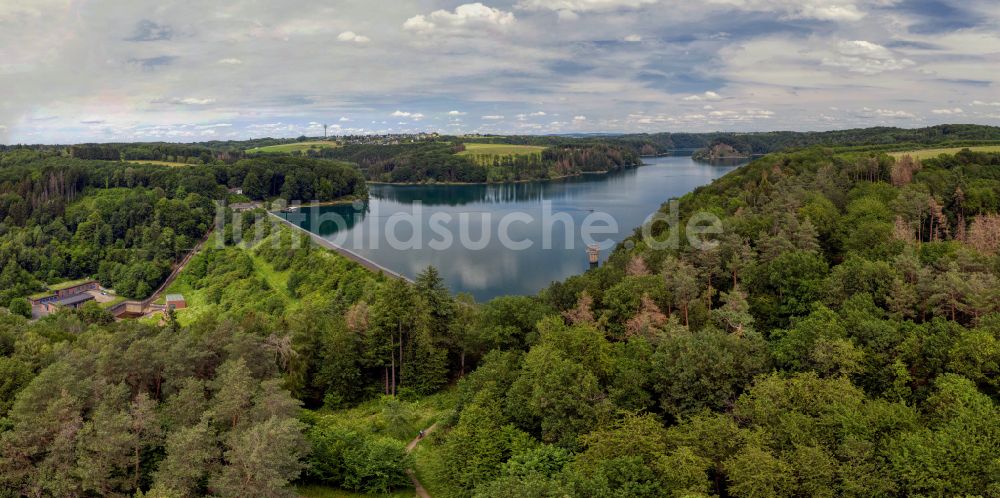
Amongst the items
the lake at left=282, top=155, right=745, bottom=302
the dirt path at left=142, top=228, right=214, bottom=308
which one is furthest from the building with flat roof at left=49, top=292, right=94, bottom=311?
the lake at left=282, top=155, right=745, bottom=302

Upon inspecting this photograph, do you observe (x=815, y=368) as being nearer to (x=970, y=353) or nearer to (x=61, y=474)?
(x=970, y=353)

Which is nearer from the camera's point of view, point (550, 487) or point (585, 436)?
point (550, 487)

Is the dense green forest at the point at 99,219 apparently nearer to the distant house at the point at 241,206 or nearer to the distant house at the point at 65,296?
the distant house at the point at 65,296

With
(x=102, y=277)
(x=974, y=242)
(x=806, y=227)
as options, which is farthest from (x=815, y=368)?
(x=102, y=277)

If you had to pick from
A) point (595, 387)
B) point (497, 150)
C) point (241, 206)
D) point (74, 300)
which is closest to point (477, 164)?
point (497, 150)

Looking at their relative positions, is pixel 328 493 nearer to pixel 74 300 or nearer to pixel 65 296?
pixel 74 300

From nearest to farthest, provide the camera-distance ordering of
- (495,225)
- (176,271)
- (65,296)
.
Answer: (65,296), (176,271), (495,225)

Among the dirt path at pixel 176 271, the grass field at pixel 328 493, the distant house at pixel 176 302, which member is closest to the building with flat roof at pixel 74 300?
the dirt path at pixel 176 271
